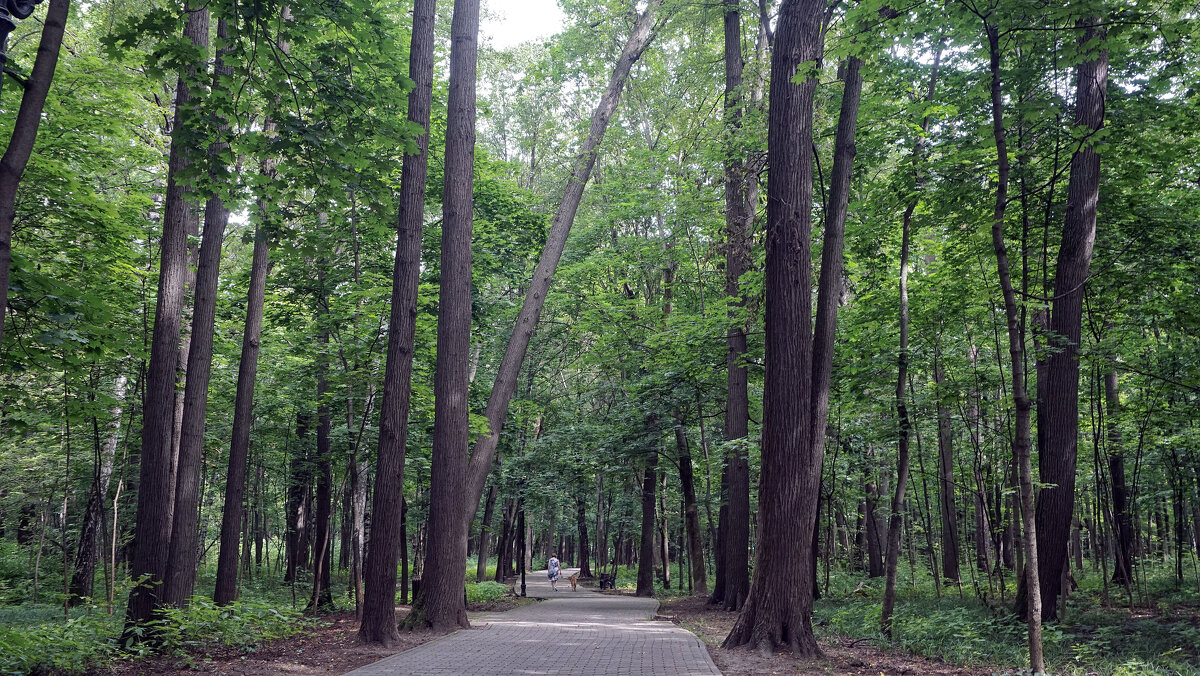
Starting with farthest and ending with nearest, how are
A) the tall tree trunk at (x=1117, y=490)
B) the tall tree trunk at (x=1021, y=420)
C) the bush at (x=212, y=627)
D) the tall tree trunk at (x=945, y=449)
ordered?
the tall tree trunk at (x=1117, y=490) → the tall tree trunk at (x=945, y=449) → the bush at (x=212, y=627) → the tall tree trunk at (x=1021, y=420)

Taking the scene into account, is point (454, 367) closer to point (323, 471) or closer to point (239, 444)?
point (239, 444)

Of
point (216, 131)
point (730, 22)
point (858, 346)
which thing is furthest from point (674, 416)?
point (216, 131)

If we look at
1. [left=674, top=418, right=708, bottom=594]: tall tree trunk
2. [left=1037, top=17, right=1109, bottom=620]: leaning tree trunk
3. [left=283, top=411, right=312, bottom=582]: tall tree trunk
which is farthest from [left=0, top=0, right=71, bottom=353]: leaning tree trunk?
[left=674, top=418, right=708, bottom=594]: tall tree trunk

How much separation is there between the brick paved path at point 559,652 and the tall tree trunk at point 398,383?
944 mm

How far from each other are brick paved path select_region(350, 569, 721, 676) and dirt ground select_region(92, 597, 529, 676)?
0.44 m

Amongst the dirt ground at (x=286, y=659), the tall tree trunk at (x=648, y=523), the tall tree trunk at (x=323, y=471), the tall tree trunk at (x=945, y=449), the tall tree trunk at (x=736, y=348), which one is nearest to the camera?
the dirt ground at (x=286, y=659)

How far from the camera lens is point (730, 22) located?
1590cm

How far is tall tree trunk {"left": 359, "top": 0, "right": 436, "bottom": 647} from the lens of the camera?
9328 mm

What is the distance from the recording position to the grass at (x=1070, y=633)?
802 centimetres

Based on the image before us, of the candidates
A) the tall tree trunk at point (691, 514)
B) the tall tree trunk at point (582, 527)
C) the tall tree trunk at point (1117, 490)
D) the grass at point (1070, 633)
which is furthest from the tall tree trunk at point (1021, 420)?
the tall tree trunk at point (582, 527)

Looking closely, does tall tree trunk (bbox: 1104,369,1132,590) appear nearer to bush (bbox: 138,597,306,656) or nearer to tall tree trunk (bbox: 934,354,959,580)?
tall tree trunk (bbox: 934,354,959,580)

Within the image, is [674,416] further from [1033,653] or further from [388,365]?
[1033,653]

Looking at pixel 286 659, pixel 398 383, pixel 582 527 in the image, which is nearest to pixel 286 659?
pixel 286 659

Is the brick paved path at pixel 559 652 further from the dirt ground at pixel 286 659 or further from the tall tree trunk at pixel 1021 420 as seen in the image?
the tall tree trunk at pixel 1021 420
